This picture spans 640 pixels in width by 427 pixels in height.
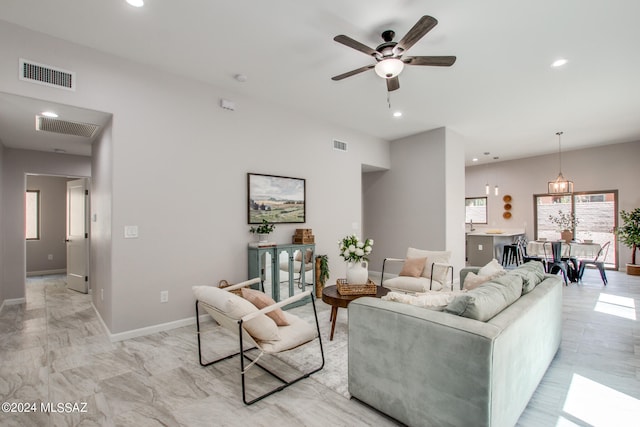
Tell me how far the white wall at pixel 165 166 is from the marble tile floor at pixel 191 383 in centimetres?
52

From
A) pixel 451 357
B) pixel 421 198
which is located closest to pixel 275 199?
pixel 421 198

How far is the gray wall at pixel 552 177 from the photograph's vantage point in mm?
7180

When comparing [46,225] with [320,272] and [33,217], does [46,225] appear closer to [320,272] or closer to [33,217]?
[33,217]

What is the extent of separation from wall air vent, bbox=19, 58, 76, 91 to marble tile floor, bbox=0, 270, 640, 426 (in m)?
2.56

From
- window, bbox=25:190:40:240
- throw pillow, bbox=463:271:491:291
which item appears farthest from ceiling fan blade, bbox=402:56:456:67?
window, bbox=25:190:40:240

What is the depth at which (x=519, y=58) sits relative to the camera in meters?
3.37

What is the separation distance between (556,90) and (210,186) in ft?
15.6

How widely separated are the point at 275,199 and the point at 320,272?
139cm

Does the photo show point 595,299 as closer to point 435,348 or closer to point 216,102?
point 435,348

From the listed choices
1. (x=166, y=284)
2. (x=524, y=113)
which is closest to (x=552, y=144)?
(x=524, y=113)

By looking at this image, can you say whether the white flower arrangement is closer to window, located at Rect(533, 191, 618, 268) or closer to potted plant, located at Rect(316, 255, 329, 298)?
potted plant, located at Rect(316, 255, 329, 298)

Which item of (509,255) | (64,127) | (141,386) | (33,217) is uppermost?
(64,127)

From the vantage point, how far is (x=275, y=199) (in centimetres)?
462

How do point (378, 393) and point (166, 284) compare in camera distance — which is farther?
point (166, 284)
